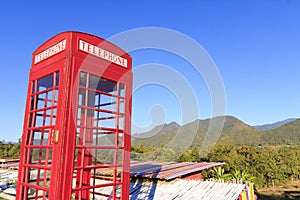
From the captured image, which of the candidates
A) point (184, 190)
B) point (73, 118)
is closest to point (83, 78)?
point (73, 118)

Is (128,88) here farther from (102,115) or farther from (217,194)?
(217,194)

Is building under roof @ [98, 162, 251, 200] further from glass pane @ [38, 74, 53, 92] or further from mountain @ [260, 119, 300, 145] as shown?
mountain @ [260, 119, 300, 145]

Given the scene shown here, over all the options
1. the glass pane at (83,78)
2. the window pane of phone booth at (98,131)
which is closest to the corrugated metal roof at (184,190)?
the window pane of phone booth at (98,131)

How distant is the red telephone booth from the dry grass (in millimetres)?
18539

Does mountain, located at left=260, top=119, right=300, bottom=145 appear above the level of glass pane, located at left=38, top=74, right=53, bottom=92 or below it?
above

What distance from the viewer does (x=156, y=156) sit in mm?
17547

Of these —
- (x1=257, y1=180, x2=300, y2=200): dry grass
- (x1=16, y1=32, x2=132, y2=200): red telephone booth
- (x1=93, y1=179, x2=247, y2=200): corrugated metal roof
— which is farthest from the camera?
(x1=257, y1=180, x2=300, y2=200): dry grass

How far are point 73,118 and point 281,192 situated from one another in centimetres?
2219

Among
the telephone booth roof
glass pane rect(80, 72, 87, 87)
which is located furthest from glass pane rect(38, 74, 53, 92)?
glass pane rect(80, 72, 87, 87)

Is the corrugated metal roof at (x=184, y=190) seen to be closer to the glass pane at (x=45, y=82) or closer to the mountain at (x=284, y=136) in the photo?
the glass pane at (x=45, y=82)

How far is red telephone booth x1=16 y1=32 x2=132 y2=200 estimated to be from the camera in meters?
2.39

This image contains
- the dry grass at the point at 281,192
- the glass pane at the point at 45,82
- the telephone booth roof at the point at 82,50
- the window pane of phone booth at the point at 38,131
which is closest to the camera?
the telephone booth roof at the point at 82,50

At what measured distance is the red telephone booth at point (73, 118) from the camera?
7.86 ft

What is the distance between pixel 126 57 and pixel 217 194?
5170 millimetres
